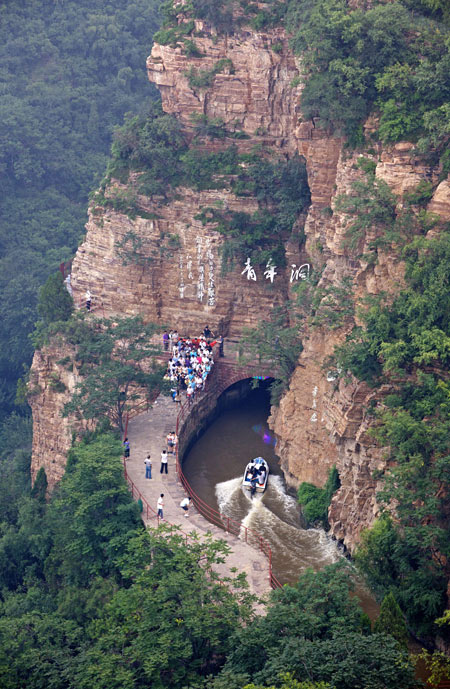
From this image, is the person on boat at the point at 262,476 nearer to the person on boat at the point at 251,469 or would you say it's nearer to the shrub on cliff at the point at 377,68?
the person on boat at the point at 251,469

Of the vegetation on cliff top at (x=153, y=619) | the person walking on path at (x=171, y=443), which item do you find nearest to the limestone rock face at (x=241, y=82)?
the person walking on path at (x=171, y=443)

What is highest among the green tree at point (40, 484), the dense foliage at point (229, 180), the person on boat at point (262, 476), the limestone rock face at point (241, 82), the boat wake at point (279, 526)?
the limestone rock face at point (241, 82)

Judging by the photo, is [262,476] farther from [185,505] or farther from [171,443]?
[185,505]

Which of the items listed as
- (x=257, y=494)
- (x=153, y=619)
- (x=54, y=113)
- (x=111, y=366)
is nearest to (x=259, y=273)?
(x=111, y=366)

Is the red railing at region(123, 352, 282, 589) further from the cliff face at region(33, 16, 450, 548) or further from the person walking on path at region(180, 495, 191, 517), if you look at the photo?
the cliff face at region(33, 16, 450, 548)

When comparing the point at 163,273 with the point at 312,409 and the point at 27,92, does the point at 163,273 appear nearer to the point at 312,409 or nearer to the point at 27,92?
the point at 312,409

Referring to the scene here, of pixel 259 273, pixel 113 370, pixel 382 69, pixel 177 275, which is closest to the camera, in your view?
pixel 382 69
